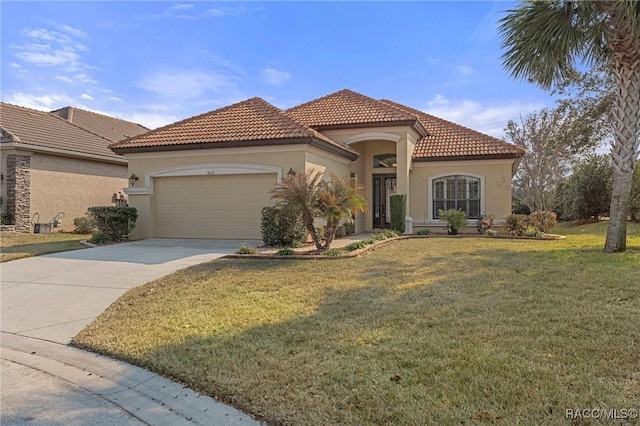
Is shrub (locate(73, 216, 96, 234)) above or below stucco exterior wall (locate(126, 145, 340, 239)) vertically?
below

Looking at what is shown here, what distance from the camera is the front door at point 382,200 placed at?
20.4 metres

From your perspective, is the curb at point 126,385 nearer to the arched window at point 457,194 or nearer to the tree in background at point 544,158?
the arched window at point 457,194

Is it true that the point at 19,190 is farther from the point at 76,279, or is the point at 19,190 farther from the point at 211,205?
the point at 76,279

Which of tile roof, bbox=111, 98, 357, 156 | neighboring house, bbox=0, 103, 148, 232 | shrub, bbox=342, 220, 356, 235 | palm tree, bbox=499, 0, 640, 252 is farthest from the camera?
neighboring house, bbox=0, 103, 148, 232

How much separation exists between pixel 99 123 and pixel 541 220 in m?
28.5

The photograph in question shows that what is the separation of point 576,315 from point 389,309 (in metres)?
2.38

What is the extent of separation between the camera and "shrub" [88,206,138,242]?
14.7 m

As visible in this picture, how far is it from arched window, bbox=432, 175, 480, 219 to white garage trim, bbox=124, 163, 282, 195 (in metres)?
8.85

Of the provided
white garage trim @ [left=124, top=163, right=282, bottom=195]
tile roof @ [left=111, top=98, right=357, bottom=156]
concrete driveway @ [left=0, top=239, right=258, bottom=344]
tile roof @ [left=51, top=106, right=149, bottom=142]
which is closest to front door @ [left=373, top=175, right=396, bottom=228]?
tile roof @ [left=111, top=98, right=357, bottom=156]

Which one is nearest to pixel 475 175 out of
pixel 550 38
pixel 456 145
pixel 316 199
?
pixel 456 145

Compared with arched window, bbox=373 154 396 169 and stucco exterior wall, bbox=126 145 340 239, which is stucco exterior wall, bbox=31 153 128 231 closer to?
stucco exterior wall, bbox=126 145 340 239

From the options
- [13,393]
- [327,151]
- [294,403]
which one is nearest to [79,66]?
[327,151]

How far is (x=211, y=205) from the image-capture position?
1570 centimetres

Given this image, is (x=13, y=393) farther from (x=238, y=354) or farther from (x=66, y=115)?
(x=66, y=115)
